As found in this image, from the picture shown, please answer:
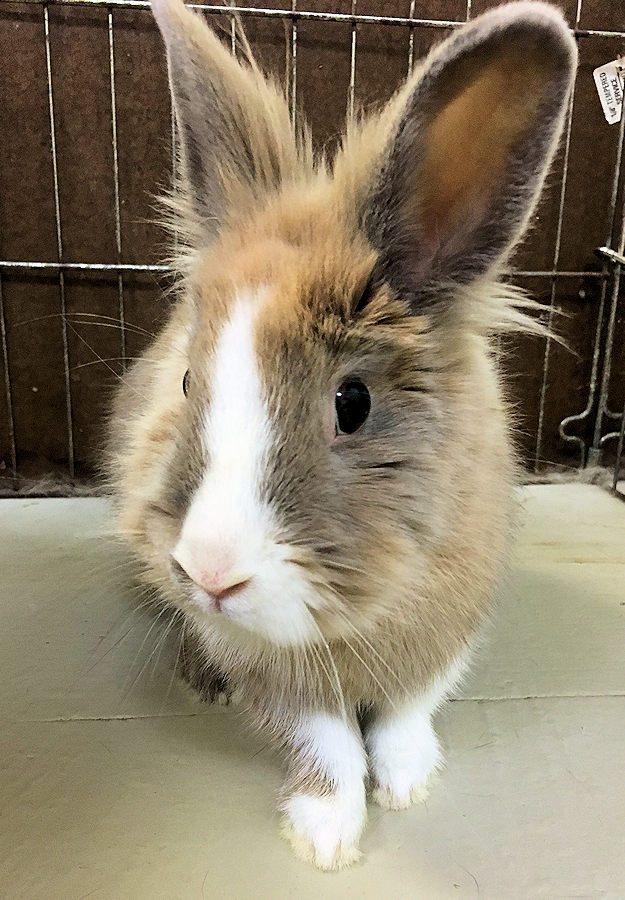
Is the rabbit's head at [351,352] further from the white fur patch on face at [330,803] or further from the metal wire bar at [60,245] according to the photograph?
the metal wire bar at [60,245]

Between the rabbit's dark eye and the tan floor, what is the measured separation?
1.79 ft

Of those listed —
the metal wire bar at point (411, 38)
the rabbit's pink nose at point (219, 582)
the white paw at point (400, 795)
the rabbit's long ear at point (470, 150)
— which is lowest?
the white paw at point (400, 795)

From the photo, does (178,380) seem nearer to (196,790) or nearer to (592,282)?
(196,790)

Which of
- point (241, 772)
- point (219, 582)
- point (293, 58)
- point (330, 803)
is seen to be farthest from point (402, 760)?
point (293, 58)

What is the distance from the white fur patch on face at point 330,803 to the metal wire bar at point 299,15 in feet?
4.97

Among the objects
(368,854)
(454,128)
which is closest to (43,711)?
(368,854)

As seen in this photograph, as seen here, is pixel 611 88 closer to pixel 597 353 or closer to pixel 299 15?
pixel 597 353

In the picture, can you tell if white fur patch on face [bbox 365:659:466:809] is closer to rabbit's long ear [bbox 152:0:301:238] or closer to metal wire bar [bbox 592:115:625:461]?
rabbit's long ear [bbox 152:0:301:238]

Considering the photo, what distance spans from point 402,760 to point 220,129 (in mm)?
878

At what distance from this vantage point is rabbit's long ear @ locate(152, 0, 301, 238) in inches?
38.2

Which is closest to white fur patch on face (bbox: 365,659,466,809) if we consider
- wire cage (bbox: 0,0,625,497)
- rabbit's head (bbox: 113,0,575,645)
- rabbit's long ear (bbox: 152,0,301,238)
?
rabbit's head (bbox: 113,0,575,645)

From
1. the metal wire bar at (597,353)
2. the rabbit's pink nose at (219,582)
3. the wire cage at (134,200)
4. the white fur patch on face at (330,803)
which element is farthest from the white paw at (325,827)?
the metal wire bar at (597,353)

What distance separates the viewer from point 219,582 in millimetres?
701

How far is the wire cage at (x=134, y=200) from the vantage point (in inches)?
71.4
